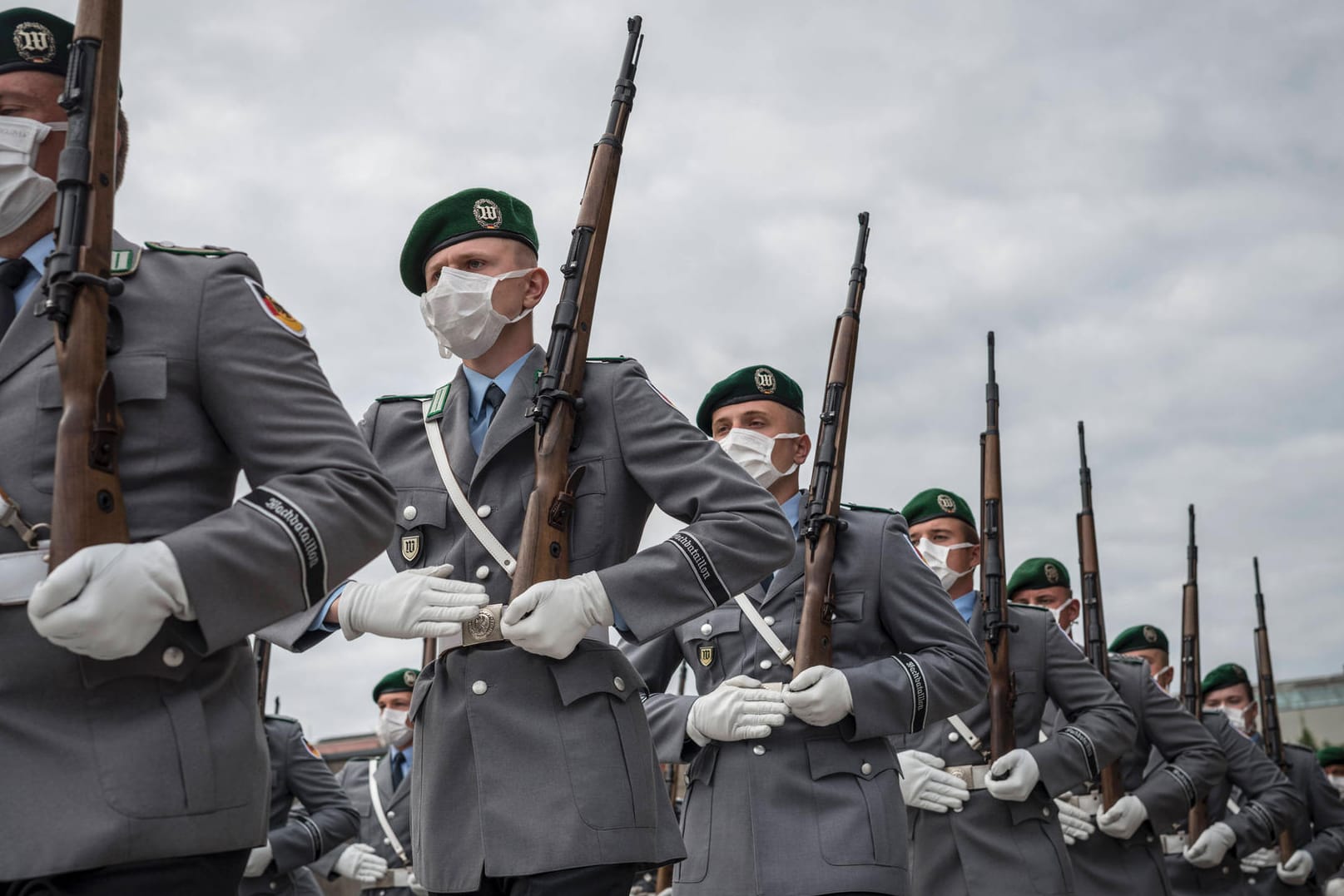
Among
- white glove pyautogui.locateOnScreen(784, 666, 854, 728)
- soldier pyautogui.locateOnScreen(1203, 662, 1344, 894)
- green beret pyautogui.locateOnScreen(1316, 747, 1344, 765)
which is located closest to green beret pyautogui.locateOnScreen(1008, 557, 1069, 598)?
soldier pyautogui.locateOnScreen(1203, 662, 1344, 894)

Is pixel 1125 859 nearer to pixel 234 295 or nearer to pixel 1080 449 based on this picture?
pixel 1080 449

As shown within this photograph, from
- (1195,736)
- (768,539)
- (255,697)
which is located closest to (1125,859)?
(1195,736)

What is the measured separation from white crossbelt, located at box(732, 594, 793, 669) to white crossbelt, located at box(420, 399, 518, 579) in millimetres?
1642

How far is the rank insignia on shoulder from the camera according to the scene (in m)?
Result: 3.09

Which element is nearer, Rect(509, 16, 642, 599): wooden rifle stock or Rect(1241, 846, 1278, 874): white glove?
Rect(509, 16, 642, 599): wooden rifle stock

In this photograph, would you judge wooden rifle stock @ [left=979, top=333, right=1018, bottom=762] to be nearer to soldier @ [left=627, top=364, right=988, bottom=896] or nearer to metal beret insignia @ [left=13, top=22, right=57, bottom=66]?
soldier @ [left=627, top=364, right=988, bottom=896]

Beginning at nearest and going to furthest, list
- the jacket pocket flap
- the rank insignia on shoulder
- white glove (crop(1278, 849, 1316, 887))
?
the rank insignia on shoulder, the jacket pocket flap, white glove (crop(1278, 849, 1316, 887))

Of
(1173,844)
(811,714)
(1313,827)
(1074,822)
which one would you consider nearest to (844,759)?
(811,714)

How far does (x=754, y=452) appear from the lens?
6336 mm

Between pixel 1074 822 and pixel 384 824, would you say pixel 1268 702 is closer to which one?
pixel 1074 822

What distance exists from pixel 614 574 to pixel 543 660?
30 centimetres

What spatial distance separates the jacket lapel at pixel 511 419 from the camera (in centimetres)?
427

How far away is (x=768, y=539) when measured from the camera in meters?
4.25

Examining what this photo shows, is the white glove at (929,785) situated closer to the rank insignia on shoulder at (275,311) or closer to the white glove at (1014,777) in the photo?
the white glove at (1014,777)
